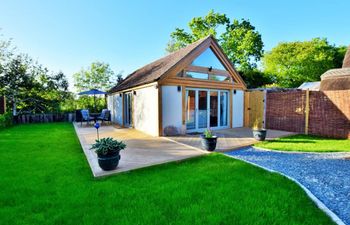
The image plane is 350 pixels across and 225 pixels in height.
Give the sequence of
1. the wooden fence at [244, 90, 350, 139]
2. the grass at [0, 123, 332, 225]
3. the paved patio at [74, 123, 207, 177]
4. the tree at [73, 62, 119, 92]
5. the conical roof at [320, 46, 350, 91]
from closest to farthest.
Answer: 1. the grass at [0, 123, 332, 225]
2. the paved patio at [74, 123, 207, 177]
3. the wooden fence at [244, 90, 350, 139]
4. the conical roof at [320, 46, 350, 91]
5. the tree at [73, 62, 119, 92]

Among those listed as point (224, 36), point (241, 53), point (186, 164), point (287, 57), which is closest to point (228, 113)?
point (186, 164)

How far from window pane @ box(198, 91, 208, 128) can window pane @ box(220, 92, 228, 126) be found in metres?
1.32

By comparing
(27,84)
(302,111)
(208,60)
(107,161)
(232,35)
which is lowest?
(107,161)

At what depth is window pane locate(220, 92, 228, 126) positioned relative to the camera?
12.1 metres

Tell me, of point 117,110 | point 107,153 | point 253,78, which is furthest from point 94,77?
point 107,153

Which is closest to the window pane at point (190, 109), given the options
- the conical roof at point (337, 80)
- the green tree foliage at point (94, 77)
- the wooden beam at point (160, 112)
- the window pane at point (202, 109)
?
the window pane at point (202, 109)

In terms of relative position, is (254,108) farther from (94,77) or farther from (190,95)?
(94,77)

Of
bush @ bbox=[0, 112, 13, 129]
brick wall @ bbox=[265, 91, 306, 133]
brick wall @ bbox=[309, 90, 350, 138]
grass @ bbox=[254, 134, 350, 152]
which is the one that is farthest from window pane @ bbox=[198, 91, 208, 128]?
bush @ bbox=[0, 112, 13, 129]

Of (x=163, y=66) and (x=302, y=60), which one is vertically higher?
(x=302, y=60)

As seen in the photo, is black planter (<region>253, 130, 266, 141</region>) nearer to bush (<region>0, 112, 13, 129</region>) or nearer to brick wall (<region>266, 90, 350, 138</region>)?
brick wall (<region>266, 90, 350, 138</region>)

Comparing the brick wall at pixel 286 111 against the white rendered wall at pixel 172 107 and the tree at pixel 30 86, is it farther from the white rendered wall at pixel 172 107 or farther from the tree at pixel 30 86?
the tree at pixel 30 86

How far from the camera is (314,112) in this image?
33.8 feet

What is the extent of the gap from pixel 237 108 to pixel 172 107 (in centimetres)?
494

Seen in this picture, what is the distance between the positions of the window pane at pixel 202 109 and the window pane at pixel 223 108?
1.32 meters
